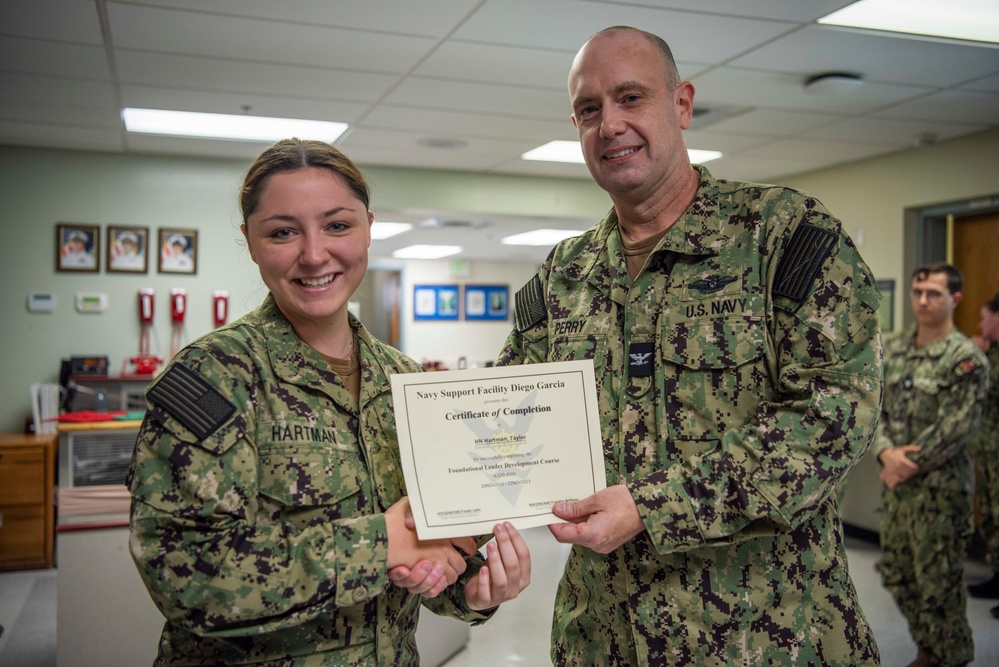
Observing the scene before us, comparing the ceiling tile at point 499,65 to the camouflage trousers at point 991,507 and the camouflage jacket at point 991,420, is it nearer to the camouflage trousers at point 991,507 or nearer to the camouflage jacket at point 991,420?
the camouflage jacket at point 991,420

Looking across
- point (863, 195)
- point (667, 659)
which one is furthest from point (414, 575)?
point (863, 195)

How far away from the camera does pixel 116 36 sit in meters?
3.63

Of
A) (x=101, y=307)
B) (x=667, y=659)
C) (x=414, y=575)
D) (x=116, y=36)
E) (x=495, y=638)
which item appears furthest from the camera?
(x=101, y=307)

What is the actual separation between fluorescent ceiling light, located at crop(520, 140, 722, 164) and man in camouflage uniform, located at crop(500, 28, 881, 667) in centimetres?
425

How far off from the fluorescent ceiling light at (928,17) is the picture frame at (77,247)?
513 centimetres

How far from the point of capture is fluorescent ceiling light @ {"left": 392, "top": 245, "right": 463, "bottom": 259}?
11383mm

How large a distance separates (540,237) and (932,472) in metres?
6.67

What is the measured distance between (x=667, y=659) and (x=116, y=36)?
3.49m

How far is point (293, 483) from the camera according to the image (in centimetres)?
135

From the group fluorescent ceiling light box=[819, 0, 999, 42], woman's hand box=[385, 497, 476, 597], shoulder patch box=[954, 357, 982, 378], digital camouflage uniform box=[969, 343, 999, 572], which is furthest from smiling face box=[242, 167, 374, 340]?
digital camouflage uniform box=[969, 343, 999, 572]

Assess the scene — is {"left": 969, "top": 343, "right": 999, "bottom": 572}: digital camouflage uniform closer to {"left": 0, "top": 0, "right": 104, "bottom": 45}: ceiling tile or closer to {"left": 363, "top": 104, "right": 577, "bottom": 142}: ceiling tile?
{"left": 363, "top": 104, "right": 577, "bottom": 142}: ceiling tile

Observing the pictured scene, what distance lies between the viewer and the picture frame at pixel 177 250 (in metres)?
6.21

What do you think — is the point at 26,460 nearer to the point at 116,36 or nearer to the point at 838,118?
the point at 116,36

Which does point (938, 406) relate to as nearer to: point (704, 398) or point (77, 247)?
point (704, 398)
